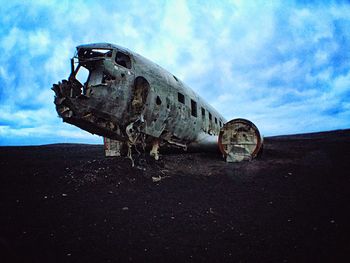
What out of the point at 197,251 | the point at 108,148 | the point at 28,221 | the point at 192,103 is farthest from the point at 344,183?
the point at 108,148

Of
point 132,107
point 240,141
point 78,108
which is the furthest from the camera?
point 240,141

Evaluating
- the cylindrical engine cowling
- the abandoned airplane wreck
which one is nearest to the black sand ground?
the cylindrical engine cowling

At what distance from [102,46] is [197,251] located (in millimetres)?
7337

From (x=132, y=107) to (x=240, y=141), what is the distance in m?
5.38

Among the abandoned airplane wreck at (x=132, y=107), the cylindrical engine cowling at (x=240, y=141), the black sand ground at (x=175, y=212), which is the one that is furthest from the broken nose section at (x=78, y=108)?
the cylindrical engine cowling at (x=240, y=141)

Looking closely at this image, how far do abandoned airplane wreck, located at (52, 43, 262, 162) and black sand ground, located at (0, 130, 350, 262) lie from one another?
1373mm

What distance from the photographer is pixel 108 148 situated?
12.0 metres

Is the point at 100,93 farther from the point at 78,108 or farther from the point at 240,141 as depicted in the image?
the point at 240,141

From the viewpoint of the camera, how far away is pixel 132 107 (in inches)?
347

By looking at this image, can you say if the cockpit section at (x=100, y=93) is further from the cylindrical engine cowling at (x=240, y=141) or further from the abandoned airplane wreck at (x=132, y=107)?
the cylindrical engine cowling at (x=240, y=141)

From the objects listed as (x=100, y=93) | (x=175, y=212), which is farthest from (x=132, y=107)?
(x=175, y=212)

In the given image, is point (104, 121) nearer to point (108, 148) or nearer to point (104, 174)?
point (104, 174)

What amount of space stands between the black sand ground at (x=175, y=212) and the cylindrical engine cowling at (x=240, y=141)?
30.5 inches

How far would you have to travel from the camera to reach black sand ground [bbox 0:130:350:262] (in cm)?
428
